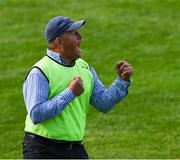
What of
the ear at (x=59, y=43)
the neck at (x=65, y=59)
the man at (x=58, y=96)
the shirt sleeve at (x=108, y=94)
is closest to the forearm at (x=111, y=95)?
the shirt sleeve at (x=108, y=94)

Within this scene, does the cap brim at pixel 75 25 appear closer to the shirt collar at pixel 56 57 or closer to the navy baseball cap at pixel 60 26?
the navy baseball cap at pixel 60 26

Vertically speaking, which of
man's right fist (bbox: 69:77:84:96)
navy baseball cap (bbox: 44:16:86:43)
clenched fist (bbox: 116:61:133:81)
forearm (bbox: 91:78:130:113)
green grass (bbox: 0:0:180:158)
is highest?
navy baseball cap (bbox: 44:16:86:43)

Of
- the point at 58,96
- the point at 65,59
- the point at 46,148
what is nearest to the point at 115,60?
the point at 65,59

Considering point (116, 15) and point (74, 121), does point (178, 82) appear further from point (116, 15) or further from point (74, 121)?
point (74, 121)

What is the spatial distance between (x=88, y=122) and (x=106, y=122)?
278 millimetres

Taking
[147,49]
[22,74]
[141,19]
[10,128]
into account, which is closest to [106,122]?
[10,128]

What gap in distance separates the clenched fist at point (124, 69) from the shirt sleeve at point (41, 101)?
0.64 m

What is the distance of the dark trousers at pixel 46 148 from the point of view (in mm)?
6367

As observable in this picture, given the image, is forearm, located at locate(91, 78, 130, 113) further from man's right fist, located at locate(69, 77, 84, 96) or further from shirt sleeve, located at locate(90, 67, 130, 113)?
man's right fist, located at locate(69, 77, 84, 96)

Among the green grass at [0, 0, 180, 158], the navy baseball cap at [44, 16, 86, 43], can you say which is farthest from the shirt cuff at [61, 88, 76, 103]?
the green grass at [0, 0, 180, 158]

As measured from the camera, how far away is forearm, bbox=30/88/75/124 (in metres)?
6.13

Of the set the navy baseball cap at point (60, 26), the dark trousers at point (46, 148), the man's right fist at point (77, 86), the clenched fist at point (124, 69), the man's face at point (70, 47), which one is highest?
the navy baseball cap at point (60, 26)

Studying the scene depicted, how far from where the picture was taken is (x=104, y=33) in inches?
666

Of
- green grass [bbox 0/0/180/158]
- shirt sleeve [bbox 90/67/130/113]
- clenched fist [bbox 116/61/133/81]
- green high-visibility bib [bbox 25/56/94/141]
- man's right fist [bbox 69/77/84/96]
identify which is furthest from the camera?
green grass [bbox 0/0/180/158]
